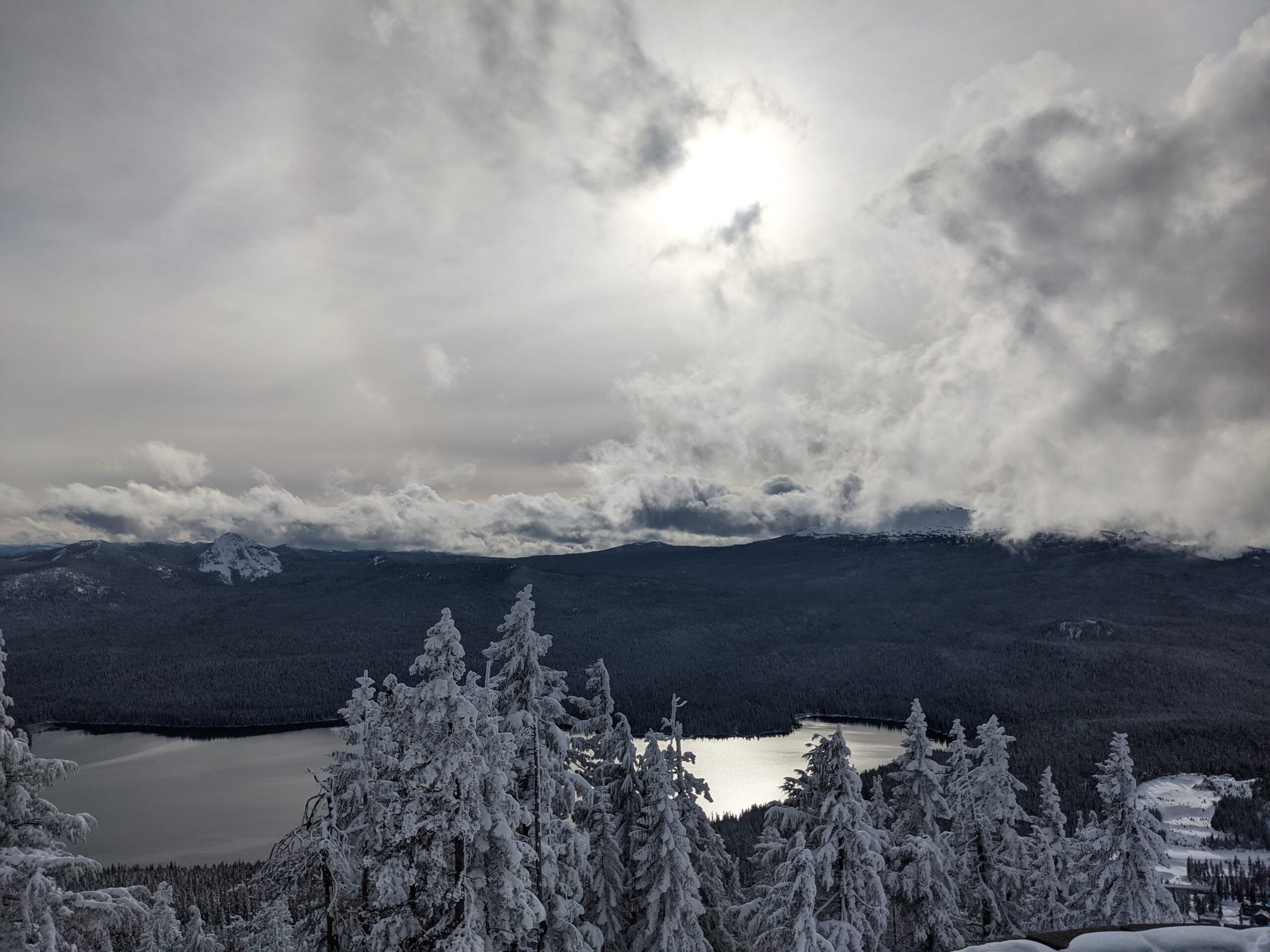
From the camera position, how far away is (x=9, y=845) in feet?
39.2

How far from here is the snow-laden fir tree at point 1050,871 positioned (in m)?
29.3

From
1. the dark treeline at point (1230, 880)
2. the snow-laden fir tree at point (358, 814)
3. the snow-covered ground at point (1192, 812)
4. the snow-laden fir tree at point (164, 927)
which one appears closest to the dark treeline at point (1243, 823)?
the snow-covered ground at point (1192, 812)

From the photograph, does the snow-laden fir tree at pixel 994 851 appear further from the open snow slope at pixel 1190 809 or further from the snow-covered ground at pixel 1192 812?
the open snow slope at pixel 1190 809

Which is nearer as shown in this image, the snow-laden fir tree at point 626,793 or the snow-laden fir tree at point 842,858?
the snow-laden fir tree at point 842,858

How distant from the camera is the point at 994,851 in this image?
87.2 ft

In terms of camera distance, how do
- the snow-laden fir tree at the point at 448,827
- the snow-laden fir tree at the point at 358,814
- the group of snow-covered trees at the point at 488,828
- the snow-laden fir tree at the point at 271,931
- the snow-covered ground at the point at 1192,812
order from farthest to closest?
the snow-covered ground at the point at 1192,812 < the snow-laden fir tree at the point at 271,931 < the snow-laden fir tree at the point at 358,814 < the group of snow-covered trees at the point at 488,828 < the snow-laden fir tree at the point at 448,827

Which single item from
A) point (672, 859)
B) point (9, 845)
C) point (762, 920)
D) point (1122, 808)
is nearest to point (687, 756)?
point (672, 859)

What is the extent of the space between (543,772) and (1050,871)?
28.1m

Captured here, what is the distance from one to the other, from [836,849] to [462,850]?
41.5ft

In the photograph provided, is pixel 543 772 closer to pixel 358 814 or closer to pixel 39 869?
pixel 358 814

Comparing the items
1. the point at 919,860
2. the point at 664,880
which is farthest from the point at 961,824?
the point at 664,880

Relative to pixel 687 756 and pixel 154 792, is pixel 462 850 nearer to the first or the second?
pixel 687 756

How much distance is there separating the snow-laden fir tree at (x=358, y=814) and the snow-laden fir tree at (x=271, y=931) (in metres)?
Result: 7.02

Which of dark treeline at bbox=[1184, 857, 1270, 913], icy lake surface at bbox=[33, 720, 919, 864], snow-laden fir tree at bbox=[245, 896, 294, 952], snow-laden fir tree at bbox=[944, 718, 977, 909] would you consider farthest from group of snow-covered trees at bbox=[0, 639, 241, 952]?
dark treeline at bbox=[1184, 857, 1270, 913]
